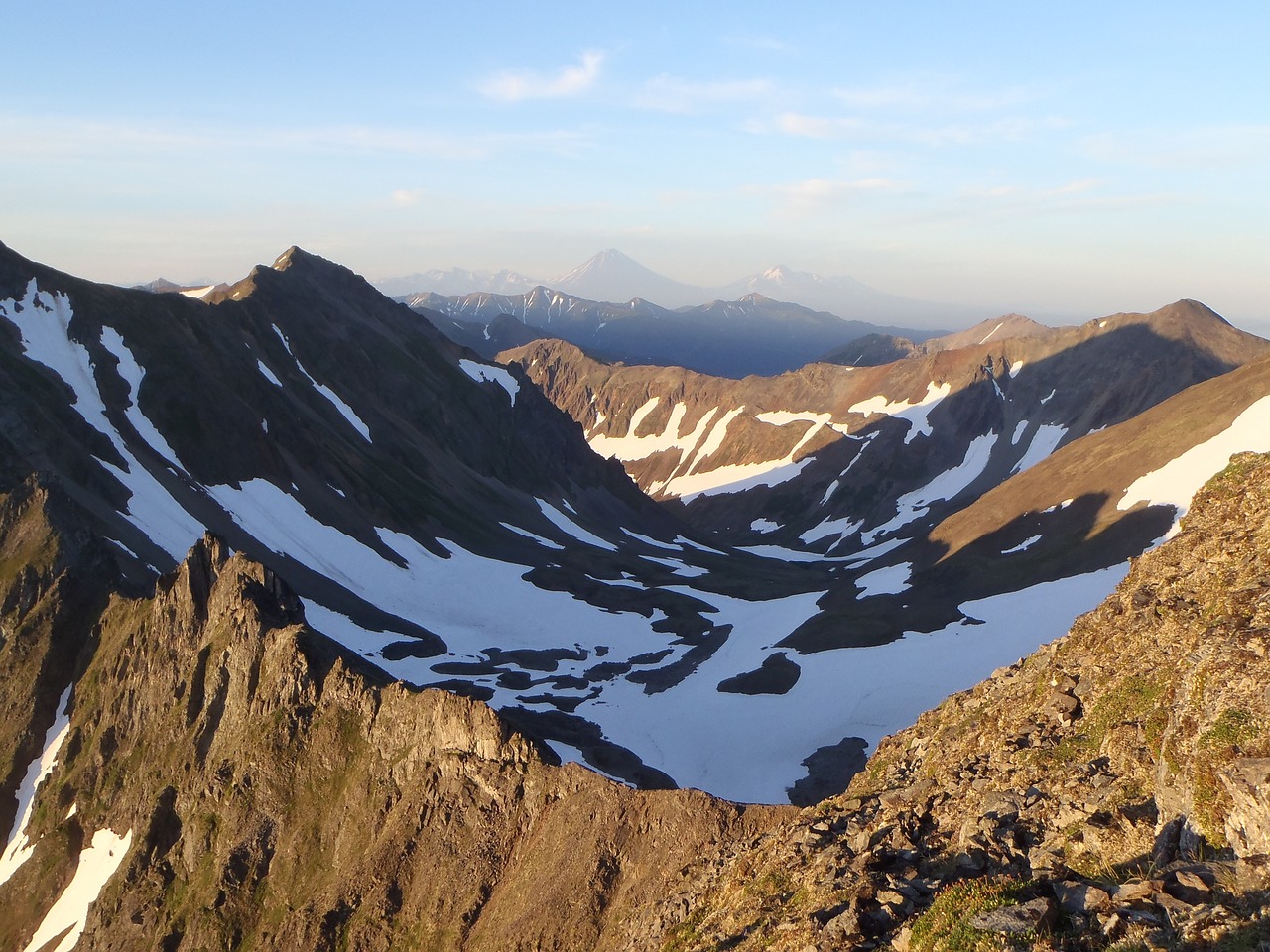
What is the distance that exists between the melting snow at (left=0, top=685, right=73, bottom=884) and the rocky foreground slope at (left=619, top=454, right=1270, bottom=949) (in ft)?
135

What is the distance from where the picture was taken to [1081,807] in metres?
14.9

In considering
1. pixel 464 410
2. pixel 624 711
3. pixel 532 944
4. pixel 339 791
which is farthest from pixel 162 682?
pixel 464 410

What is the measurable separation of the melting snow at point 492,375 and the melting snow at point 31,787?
396ft

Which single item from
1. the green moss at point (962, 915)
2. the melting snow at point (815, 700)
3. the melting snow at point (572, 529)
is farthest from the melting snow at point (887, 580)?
the green moss at point (962, 915)

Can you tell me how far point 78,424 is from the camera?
85.4 meters

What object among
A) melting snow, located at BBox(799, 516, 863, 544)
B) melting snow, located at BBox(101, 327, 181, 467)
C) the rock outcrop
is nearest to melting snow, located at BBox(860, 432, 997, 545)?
melting snow, located at BBox(799, 516, 863, 544)

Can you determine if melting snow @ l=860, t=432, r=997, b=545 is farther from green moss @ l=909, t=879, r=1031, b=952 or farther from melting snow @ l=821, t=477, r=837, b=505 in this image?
green moss @ l=909, t=879, r=1031, b=952

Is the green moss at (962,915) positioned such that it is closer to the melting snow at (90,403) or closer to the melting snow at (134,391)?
the melting snow at (90,403)

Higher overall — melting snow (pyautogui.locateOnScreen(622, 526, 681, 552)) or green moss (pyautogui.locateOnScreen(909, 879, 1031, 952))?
green moss (pyautogui.locateOnScreen(909, 879, 1031, 952))

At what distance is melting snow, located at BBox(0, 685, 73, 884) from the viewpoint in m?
47.6

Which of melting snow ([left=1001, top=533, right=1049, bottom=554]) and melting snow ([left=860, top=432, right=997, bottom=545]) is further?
melting snow ([left=860, top=432, right=997, bottom=545])

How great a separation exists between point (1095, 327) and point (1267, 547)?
19867cm

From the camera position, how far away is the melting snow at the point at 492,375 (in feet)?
566

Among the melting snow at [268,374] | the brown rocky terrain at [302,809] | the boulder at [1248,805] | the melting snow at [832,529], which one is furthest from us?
the melting snow at [832,529]
